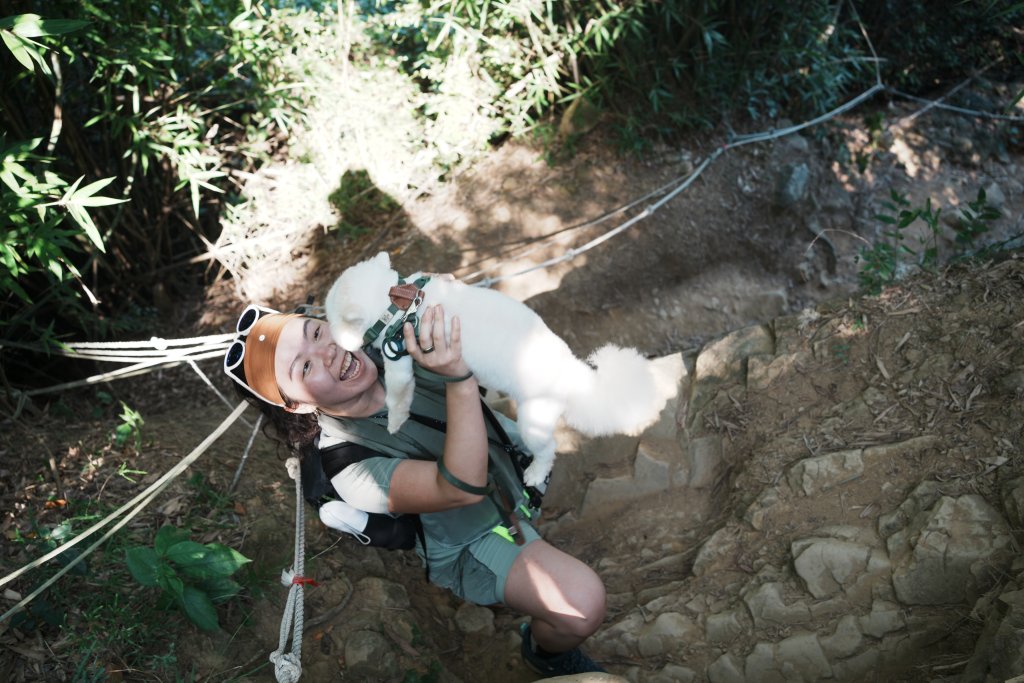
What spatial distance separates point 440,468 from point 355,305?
49cm

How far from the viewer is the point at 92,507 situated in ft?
8.21

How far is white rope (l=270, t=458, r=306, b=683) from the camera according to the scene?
196 centimetres

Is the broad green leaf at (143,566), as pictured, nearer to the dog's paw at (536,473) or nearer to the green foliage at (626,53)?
the dog's paw at (536,473)

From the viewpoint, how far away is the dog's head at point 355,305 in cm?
183

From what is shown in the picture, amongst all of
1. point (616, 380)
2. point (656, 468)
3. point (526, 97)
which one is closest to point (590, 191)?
point (526, 97)

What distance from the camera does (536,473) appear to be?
83.6 inches

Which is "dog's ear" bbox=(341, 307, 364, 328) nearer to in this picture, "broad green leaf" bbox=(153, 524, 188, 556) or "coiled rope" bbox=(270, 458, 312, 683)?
"coiled rope" bbox=(270, 458, 312, 683)

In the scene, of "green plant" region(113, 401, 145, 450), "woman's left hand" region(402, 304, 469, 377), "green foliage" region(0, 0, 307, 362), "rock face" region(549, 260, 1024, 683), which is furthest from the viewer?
"green plant" region(113, 401, 145, 450)

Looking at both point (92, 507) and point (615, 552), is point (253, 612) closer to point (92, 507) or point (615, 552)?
point (92, 507)

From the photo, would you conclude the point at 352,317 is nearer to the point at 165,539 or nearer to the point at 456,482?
the point at 456,482

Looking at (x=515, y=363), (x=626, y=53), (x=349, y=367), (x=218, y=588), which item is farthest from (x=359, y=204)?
(x=515, y=363)

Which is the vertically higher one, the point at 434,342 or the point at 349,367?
the point at 434,342

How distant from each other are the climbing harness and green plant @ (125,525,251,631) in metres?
0.88

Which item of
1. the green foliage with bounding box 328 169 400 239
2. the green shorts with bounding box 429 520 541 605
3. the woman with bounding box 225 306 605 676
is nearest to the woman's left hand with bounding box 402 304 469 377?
the woman with bounding box 225 306 605 676
